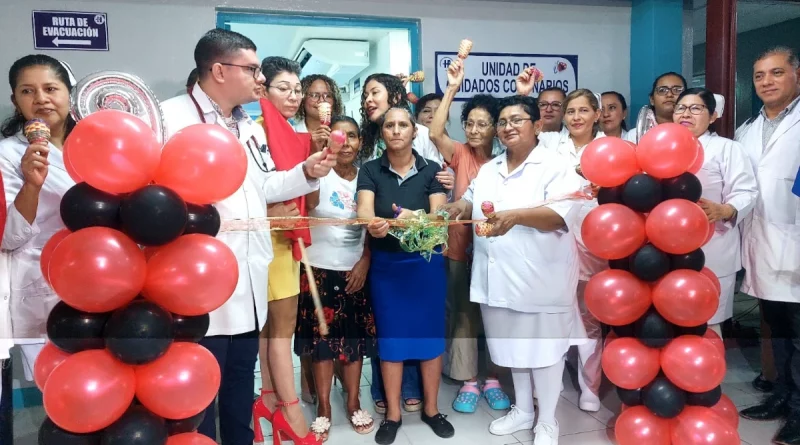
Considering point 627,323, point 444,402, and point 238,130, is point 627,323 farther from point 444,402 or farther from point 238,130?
point 238,130

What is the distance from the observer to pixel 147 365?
60.6 inches

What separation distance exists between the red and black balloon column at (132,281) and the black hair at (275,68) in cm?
90

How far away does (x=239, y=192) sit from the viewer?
195 centimetres

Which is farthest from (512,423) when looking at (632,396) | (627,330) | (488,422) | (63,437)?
(63,437)

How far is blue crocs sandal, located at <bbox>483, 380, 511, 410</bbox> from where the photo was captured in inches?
116

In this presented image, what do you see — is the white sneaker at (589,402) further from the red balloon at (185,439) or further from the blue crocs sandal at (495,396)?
the red balloon at (185,439)

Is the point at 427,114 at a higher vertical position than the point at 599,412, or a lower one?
higher

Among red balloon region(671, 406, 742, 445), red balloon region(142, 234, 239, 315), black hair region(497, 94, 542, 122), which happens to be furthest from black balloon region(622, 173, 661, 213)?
red balloon region(142, 234, 239, 315)

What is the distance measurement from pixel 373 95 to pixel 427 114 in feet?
1.77

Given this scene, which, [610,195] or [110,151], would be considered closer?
[110,151]

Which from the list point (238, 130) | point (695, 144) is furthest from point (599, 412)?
point (238, 130)

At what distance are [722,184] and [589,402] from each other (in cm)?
131

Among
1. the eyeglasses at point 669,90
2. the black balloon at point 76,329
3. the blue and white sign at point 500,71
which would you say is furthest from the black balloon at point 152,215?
the eyeglasses at point 669,90

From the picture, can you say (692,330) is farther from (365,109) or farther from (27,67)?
(27,67)
